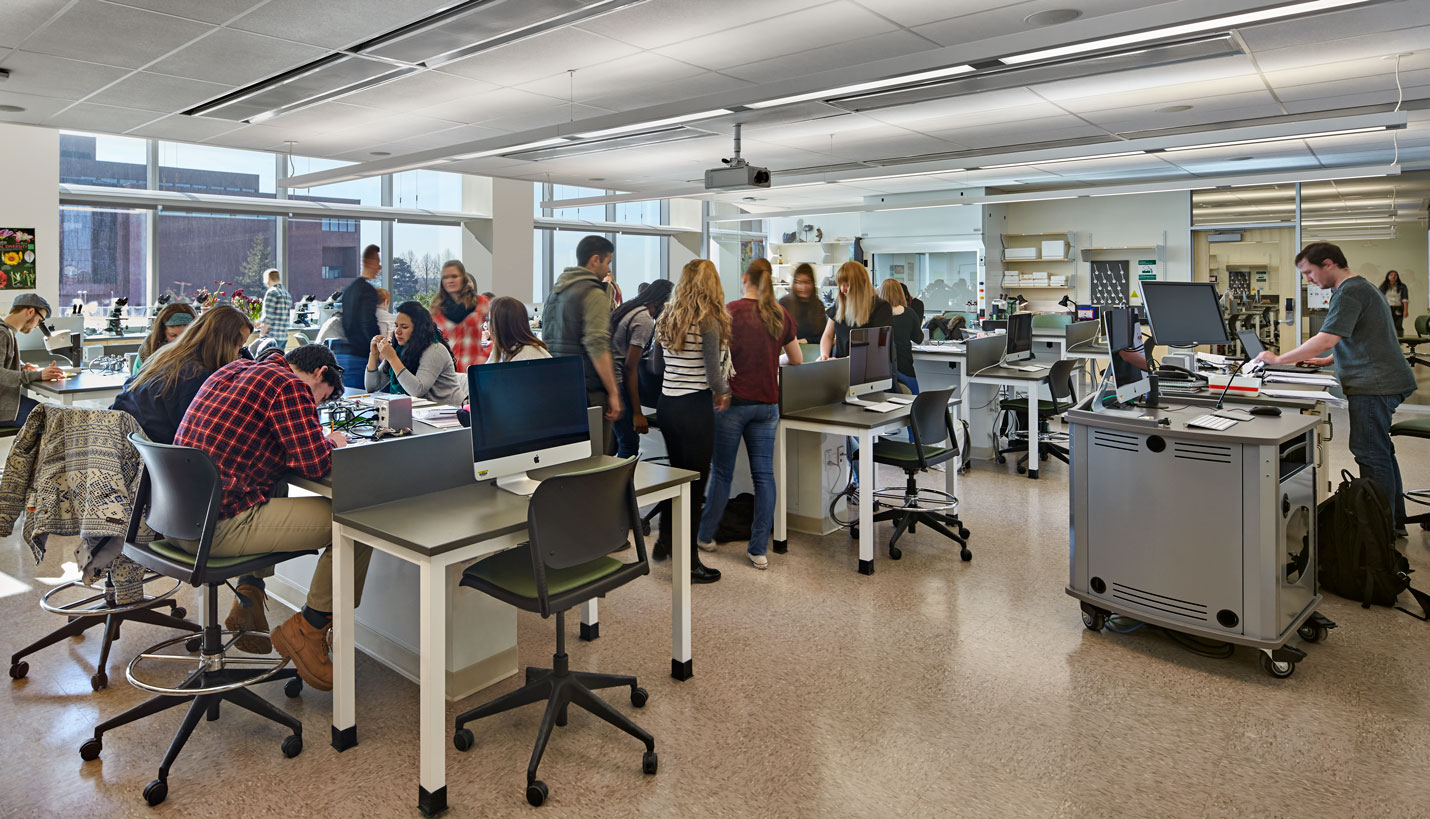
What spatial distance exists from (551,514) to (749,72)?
161 inches

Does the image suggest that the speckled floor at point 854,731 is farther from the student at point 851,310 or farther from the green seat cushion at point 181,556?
the student at point 851,310

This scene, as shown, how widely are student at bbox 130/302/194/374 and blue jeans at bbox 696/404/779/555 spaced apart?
2.52 meters

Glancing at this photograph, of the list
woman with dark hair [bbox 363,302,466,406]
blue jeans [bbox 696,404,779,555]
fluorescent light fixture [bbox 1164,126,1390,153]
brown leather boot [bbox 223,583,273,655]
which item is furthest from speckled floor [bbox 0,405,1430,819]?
fluorescent light fixture [bbox 1164,126,1390,153]

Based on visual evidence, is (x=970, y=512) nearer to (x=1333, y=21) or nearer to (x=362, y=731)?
(x=1333, y=21)

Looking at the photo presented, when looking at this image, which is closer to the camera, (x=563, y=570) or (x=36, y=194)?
(x=563, y=570)

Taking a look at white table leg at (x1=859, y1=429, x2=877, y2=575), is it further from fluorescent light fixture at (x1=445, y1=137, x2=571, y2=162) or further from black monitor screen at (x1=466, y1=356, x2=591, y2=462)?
fluorescent light fixture at (x1=445, y1=137, x2=571, y2=162)

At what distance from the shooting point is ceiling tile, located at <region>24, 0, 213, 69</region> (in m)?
4.38

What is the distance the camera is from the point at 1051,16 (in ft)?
14.5

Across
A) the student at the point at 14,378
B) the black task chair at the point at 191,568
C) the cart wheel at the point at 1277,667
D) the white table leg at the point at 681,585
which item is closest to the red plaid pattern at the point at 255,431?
the black task chair at the point at 191,568

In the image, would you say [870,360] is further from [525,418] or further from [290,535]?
[290,535]

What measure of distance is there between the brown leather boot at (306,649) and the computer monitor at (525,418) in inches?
29.2

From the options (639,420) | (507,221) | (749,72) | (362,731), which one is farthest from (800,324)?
(507,221)

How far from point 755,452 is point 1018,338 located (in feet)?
11.4

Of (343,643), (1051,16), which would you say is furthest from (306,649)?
(1051,16)
